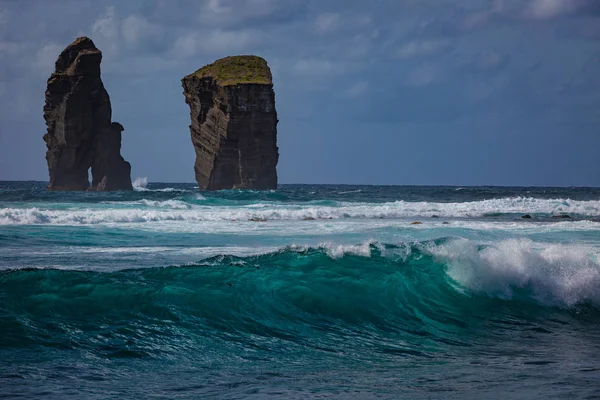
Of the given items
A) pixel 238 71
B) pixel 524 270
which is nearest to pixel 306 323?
pixel 524 270

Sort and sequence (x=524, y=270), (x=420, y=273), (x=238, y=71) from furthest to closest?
(x=238, y=71) → (x=420, y=273) → (x=524, y=270)

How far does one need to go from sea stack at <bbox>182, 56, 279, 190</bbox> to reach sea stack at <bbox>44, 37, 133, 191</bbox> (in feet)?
31.2

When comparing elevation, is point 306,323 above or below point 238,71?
below

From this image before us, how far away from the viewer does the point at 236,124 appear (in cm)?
6525

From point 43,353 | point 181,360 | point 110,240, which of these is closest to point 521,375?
point 181,360

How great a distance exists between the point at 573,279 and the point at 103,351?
7.74 meters

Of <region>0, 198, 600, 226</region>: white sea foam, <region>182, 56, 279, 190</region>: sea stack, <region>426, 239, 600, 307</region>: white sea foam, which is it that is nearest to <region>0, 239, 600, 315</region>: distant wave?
<region>426, 239, 600, 307</region>: white sea foam

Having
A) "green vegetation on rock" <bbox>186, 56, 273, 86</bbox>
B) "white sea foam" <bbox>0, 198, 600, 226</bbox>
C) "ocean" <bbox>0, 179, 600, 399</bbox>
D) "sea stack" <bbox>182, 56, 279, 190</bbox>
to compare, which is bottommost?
"ocean" <bbox>0, 179, 600, 399</bbox>

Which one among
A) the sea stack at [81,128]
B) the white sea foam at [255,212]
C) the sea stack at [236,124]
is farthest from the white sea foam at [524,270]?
the sea stack at [81,128]

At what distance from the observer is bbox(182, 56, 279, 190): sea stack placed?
64750mm

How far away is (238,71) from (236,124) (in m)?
5.60

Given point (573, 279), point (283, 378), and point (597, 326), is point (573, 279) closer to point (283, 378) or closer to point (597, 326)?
point (597, 326)

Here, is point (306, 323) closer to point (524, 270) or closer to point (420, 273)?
point (420, 273)

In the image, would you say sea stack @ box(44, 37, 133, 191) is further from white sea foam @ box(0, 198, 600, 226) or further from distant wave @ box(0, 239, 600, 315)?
distant wave @ box(0, 239, 600, 315)
